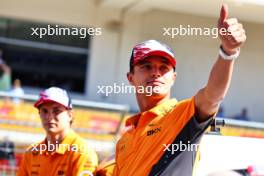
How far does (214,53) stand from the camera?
15492 mm

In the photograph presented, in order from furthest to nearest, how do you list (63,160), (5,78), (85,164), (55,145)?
(5,78)
(55,145)
(63,160)
(85,164)

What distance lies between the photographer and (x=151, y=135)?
9.46 ft

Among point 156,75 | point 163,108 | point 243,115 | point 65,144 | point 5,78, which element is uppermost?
point 5,78

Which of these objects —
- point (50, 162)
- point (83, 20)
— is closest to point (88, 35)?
point (83, 20)

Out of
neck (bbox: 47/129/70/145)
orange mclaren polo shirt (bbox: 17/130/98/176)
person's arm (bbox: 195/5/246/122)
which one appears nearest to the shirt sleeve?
orange mclaren polo shirt (bbox: 17/130/98/176)

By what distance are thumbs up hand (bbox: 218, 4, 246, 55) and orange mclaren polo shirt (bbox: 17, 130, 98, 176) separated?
1925mm

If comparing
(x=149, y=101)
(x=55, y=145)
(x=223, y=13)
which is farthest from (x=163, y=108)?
(x=55, y=145)

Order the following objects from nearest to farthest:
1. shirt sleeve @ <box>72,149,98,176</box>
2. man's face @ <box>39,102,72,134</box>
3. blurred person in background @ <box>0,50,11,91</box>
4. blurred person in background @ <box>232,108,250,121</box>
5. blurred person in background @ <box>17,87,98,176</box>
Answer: shirt sleeve @ <box>72,149,98,176</box> → blurred person in background @ <box>17,87,98,176</box> → man's face @ <box>39,102,72,134</box> → blurred person in background @ <box>0,50,11,91</box> → blurred person in background @ <box>232,108,250,121</box>

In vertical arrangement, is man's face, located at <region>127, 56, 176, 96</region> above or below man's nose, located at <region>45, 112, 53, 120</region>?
below

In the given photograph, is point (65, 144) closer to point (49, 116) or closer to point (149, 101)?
point (49, 116)

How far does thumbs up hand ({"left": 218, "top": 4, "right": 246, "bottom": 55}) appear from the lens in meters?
2.24

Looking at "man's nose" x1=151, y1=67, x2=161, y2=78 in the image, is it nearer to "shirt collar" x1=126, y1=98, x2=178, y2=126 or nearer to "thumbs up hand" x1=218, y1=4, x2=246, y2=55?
"shirt collar" x1=126, y1=98, x2=178, y2=126

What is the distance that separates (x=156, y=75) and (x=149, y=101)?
173mm

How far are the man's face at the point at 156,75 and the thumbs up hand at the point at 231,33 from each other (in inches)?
25.6
